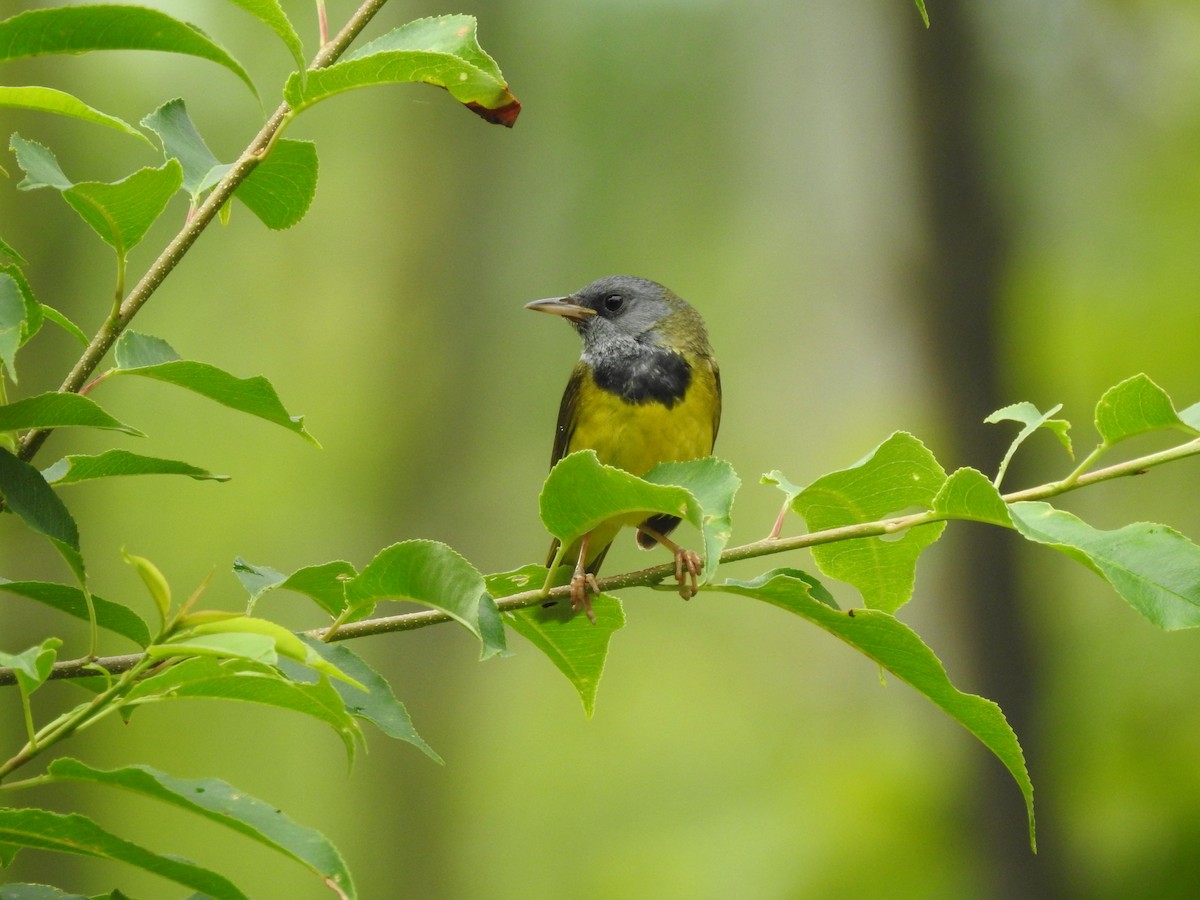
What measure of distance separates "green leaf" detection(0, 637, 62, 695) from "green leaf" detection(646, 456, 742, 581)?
714 mm

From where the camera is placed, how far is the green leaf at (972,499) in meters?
1.57

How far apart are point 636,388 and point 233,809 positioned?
2.63 metres

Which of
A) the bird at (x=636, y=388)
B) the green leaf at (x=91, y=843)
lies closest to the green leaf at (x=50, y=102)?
the green leaf at (x=91, y=843)

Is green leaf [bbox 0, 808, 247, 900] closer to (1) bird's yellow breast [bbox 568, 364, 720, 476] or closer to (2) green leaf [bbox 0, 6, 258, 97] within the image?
(2) green leaf [bbox 0, 6, 258, 97]

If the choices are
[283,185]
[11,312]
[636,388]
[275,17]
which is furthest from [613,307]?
[11,312]

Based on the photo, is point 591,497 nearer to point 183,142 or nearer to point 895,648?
point 895,648

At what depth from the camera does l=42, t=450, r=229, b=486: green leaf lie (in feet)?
5.49

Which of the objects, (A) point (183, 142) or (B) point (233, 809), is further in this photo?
(A) point (183, 142)

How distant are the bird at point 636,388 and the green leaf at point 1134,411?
5.69 feet

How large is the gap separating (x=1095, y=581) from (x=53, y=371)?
6.95 meters

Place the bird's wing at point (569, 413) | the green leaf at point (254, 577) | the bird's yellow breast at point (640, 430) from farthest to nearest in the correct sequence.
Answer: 1. the bird's wing at point (569, 413)
2. the bird's yellow breast at point (640, 430)
3. the green leaf at point (254, 577)

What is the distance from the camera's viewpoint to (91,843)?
1410mm

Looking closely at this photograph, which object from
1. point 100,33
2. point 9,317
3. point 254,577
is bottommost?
point 254,577

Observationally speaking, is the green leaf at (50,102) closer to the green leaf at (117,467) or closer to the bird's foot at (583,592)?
the green leaf at (117,467)
